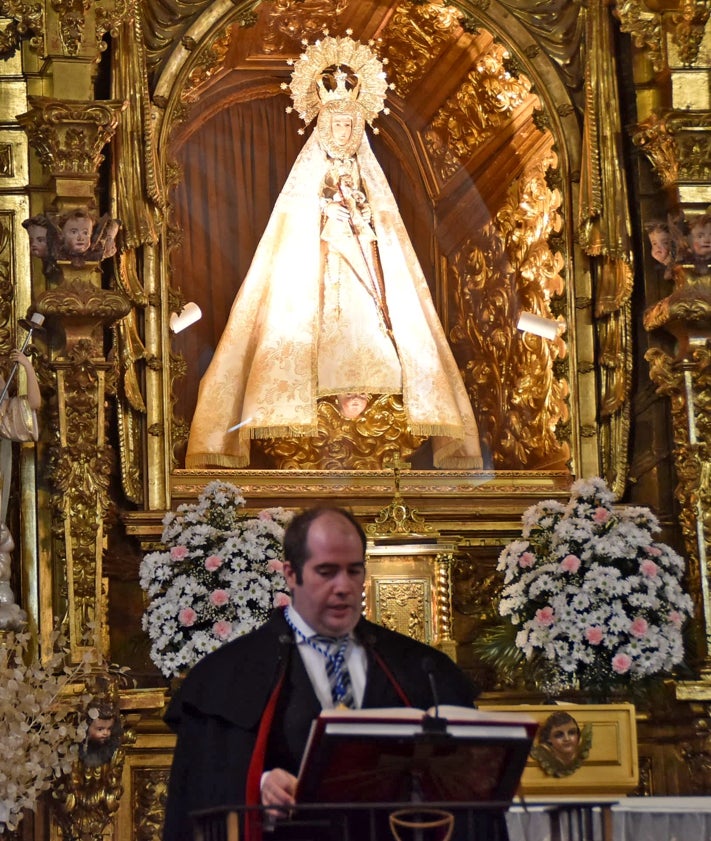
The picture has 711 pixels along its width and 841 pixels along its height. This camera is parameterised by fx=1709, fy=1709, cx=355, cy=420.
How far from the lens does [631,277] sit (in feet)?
30.5

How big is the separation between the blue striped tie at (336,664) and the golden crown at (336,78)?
5.70 m

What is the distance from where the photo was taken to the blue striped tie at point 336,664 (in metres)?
4.46

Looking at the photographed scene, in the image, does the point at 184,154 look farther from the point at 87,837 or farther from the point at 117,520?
the point at 87,837

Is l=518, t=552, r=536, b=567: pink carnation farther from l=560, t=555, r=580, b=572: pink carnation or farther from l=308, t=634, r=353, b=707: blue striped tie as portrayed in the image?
l=308, t=634, r=353, b=707: blue striped tie

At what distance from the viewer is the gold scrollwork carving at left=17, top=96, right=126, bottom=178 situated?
8.30m

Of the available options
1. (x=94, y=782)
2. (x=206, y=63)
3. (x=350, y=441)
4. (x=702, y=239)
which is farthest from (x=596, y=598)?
(x=206, y=63)

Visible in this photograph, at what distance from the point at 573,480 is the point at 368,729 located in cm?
562

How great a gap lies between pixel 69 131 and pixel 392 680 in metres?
4.64

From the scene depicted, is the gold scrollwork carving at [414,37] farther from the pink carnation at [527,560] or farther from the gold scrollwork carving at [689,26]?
the pink carnation at [527,560]

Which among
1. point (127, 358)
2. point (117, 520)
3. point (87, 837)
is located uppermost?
point (127, 358)

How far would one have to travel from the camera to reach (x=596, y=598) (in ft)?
26.4

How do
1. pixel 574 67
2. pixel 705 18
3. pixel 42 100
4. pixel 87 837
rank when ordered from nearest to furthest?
pixel 87 837 < pixel 42 100 < pixel 705 18 < pixel 574 67

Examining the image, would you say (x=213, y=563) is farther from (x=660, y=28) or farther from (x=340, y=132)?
(x=660, y=28)

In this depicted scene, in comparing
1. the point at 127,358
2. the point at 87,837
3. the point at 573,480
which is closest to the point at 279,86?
the point at 127,358
